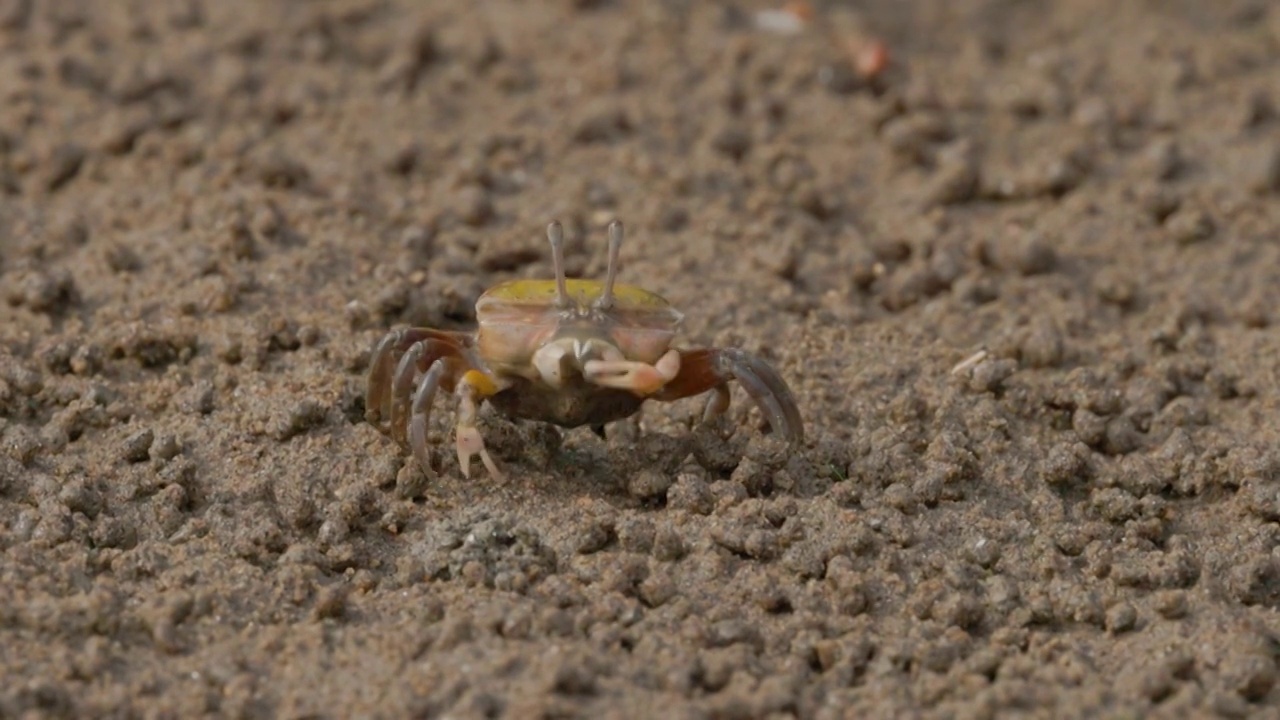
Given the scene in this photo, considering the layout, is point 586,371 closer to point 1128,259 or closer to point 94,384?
point 94,384

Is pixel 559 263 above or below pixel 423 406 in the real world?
above

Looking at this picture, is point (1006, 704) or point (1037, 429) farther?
point (1037, 429)

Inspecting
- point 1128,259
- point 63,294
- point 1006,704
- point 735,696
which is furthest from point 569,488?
point 1128,259

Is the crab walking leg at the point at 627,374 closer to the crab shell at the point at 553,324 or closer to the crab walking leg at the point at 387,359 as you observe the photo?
the crab shell at the point at 553,324

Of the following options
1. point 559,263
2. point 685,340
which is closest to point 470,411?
point 559,263

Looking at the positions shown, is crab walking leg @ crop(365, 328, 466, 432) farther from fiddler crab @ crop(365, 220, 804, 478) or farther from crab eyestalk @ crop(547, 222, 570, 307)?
crab eyestalk @ crop(547, 222, 570, 307)

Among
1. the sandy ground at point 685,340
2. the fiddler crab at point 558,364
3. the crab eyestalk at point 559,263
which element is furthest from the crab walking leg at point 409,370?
the crab eyestalk at point 559,263

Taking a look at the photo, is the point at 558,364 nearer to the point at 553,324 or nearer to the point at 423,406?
the point at 553,324
